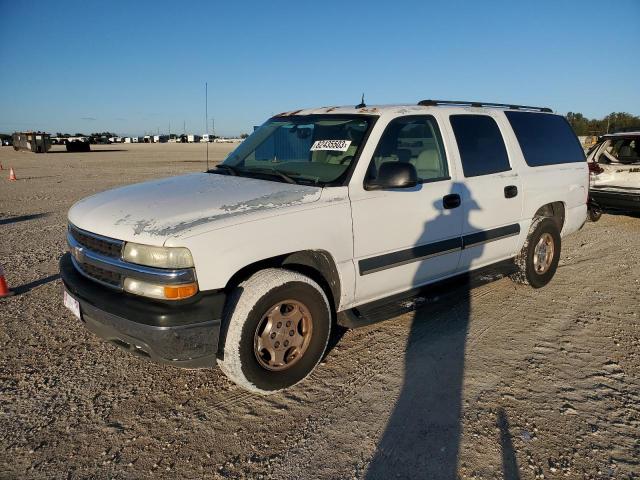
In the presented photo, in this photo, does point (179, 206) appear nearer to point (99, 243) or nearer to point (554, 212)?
point (99, 243)

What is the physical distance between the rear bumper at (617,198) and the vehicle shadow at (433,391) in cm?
532

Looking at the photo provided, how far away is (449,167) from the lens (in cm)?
399

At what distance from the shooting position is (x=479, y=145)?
14.1 feet

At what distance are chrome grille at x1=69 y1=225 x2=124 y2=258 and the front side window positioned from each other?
190cm

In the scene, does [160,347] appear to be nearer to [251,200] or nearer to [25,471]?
[25,471]

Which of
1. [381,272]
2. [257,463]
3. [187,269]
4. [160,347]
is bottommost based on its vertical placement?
[257,463]

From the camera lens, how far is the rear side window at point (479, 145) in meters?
4.14

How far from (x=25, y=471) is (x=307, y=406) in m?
1.56

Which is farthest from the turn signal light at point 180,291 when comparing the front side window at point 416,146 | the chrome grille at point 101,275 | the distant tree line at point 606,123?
the distant tree line at point 606,123

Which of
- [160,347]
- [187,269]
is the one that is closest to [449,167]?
[187,269]

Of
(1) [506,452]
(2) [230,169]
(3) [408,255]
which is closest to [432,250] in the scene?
(3) [408,255]

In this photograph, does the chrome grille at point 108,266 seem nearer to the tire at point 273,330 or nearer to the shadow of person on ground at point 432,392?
the tire at point 273,330

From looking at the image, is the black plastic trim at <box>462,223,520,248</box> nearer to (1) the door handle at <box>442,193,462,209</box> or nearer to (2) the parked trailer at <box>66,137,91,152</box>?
(1) the door handle at <box>442,193,462,209</box>

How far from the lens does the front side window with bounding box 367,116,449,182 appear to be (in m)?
3.69
